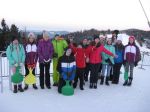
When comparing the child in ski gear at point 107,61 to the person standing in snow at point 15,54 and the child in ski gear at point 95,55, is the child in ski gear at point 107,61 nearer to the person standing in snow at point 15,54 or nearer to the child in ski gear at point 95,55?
the child in ski gear at point 95,55

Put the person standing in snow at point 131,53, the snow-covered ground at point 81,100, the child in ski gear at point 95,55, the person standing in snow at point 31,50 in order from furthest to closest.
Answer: the person standing in snow at point 131,53 < the child in ski gear at point 95,55 < the person standing in snow at point 31,50 < the snow-covered ground at point 81,100

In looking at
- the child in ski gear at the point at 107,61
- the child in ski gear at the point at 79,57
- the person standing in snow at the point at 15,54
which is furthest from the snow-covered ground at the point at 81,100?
the person standing in snow at the point at 15,54

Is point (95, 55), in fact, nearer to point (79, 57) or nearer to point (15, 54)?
point (79, 57)

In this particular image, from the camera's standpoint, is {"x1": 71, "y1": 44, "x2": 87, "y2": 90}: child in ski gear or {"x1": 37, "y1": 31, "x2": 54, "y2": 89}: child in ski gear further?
{"x1": 71, "y1": 44, "x2": 87, "y2": 90}: child in ski gear

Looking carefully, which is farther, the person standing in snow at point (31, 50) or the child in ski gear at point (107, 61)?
the child in ski gear at point (107, 61)

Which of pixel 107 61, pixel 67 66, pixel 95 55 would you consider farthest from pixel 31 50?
pixel 107 61

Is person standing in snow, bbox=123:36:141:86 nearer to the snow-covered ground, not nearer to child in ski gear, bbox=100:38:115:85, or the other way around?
child in ski gear, bbox=100:38:115:85

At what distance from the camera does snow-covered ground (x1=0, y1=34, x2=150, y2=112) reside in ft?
20.5

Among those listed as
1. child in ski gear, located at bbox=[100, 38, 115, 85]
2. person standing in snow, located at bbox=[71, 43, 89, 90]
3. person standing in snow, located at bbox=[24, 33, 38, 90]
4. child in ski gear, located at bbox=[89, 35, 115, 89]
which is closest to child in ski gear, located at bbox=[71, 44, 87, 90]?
person standing in snow, located at bbox=[71, 43, 89, 90]

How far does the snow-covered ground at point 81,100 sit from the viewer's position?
6.25 metres

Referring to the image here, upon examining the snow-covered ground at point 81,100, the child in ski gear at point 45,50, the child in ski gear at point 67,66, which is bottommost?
the snow-covered ground at point 81,100

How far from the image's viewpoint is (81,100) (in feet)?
22.7

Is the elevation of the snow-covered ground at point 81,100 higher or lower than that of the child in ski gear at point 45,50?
lower

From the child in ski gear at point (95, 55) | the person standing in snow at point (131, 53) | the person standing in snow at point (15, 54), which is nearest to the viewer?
the person standing in snow at point (15, 54)
